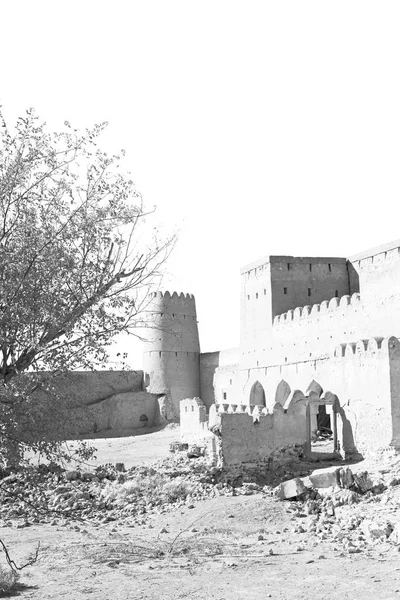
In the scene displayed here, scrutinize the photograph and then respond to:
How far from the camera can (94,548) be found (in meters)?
15.7

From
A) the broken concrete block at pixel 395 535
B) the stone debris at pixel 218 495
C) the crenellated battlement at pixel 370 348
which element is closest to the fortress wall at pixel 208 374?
the stone debris at pixel 218 495

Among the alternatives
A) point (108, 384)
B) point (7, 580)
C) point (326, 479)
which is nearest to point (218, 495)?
point (326, 479)

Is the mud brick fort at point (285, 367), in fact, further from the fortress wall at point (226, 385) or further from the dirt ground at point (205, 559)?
the dirt ground at point (205, 559)

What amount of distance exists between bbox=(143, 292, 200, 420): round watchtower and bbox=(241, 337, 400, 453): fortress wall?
1611 cm

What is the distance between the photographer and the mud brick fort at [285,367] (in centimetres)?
2148

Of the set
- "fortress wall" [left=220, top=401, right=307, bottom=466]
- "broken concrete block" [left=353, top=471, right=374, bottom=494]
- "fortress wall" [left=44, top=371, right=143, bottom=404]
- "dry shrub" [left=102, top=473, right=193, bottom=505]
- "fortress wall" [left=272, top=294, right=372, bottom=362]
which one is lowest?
"dry shrub" [left=102, top=473, right=193, bottom=505]

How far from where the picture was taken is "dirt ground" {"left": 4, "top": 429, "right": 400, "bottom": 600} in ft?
39.6

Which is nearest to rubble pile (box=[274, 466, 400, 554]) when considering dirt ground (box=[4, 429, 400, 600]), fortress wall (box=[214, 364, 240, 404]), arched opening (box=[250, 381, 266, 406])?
dirt ground (box=[4, 429, 400, 600])

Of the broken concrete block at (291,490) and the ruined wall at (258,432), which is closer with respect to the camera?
the broken concrete block at (291,490)

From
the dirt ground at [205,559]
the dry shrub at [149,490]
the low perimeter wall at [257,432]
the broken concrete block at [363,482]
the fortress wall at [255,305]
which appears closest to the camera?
the dirt ground at [205,559]

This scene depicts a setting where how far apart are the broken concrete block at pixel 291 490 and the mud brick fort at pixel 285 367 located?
281 centimetres

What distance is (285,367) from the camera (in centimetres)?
3316

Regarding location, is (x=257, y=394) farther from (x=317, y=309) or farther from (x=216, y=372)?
(x=317, y=309)

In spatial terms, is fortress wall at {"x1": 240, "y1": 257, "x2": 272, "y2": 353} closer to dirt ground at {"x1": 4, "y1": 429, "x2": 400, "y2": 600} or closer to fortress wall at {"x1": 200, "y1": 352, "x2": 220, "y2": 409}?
fortress wall at {"x1": 200, "y1": 352, "x2": 220, "y2": 409}
